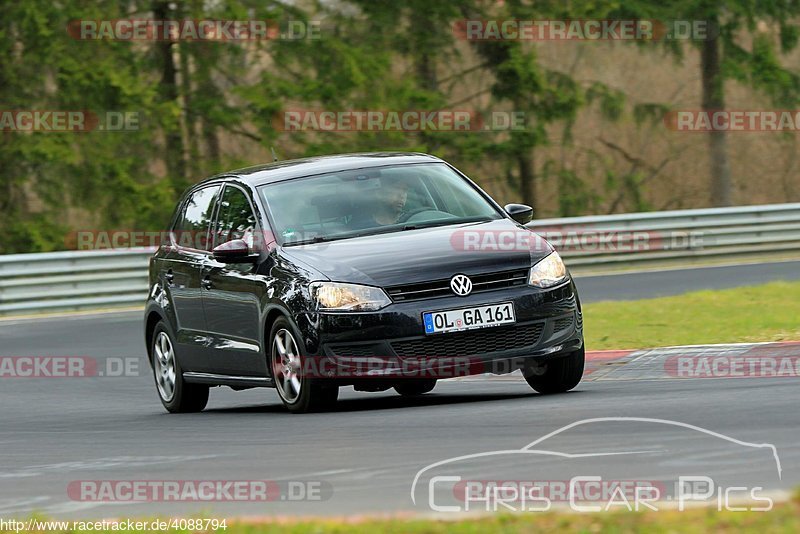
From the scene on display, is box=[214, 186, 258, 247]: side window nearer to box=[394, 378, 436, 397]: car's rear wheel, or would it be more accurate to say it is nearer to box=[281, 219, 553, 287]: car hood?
box=[281, 219, 553, 287]: car hood

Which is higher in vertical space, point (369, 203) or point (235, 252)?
point (369, 203)

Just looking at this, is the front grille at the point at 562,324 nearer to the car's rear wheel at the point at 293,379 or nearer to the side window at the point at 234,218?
the car's rear wheel at the point at 293,379

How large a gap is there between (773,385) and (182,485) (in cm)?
426

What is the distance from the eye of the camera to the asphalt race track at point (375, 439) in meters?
6.82

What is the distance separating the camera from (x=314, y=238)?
10.6m

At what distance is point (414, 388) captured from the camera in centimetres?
1205

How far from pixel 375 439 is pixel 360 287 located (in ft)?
4.70

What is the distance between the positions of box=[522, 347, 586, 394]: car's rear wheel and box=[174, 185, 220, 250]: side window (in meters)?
2.75

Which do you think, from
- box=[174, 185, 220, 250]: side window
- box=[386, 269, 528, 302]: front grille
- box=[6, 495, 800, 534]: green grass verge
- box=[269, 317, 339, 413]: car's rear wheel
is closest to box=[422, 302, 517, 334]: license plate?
box=[386, 269, 528, 302]: front grille

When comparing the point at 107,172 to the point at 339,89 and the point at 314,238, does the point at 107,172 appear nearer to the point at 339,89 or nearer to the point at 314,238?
the point at 339,89

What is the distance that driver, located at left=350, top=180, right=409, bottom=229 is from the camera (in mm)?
10766

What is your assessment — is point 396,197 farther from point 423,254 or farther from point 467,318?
point 467,318

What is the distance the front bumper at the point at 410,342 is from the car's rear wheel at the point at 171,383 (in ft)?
8.44

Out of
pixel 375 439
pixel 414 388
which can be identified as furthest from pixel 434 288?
pixel 414 388
